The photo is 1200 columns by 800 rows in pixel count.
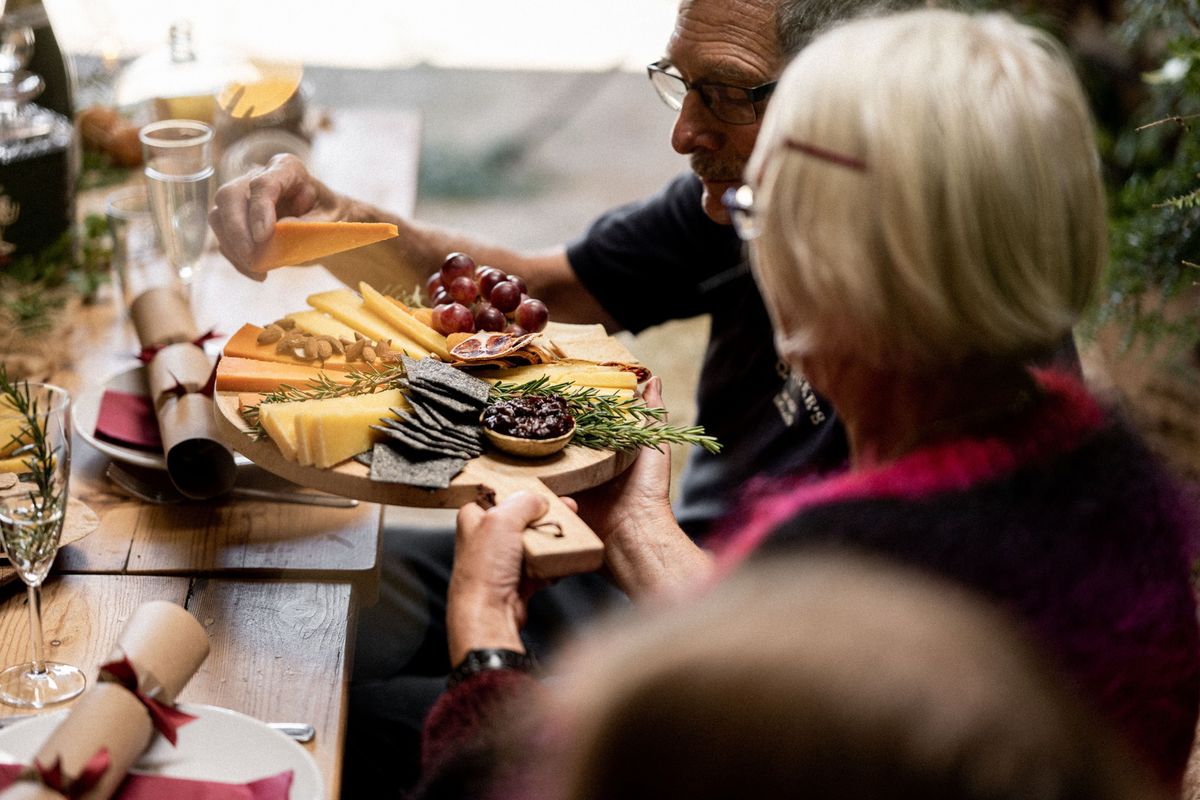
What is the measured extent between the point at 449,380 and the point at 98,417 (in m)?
0.54

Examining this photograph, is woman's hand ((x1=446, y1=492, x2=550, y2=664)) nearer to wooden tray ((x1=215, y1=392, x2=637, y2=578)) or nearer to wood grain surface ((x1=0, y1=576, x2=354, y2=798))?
wooden tray ((x1=215, y1=392, x2=637, y2=578))

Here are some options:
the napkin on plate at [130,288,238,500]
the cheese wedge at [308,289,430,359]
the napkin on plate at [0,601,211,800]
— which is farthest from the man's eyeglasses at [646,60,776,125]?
the napkin on plate at [0,601,211,800]

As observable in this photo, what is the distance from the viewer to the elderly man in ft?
5.32

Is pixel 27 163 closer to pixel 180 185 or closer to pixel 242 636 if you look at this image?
pixel 180 185

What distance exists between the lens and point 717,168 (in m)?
1.73

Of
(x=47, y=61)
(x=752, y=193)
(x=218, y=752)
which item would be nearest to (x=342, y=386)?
(x=218, y=752)

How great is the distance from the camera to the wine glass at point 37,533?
3.66ft

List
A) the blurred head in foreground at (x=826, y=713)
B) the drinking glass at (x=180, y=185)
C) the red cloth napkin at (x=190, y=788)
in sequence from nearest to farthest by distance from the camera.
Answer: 1. the blurred head in foreground at (x=826, y=713)
2. the red cloth napkin at (x=190, y=788)
3. the drinking glass at (x=180, y=185)

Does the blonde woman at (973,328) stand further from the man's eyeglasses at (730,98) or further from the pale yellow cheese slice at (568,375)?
the man's eyeglasses at (730,98)

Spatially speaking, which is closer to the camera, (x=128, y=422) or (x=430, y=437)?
(x=430, y=437)

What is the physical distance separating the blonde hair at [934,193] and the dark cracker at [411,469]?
0.45m

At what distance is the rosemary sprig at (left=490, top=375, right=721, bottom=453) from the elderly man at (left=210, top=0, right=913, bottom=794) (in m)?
0.13

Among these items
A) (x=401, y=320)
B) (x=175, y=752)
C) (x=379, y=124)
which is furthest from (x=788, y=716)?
(x=379, y=124)

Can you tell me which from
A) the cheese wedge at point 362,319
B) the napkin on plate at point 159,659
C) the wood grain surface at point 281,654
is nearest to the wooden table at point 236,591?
the wood grain surface at point 281,654
